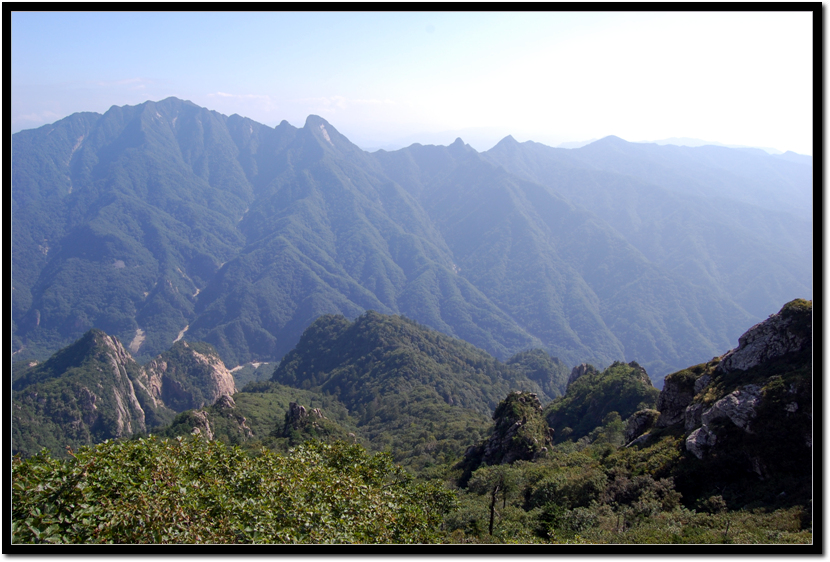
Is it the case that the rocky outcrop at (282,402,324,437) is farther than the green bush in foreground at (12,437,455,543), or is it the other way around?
the rocky outcrop at (282,402,324,437)

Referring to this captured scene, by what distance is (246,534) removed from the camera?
12.2m

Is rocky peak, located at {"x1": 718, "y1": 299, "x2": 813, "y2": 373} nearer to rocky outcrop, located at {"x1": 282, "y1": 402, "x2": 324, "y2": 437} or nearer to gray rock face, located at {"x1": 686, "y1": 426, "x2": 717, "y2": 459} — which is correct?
gray rock face, located at {"x1": 686, "y1": 426, "x2": 717, "y2": 459}

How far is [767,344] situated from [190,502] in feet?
82.3

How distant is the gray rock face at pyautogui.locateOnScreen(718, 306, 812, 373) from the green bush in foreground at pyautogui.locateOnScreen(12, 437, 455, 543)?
18059 millimetres

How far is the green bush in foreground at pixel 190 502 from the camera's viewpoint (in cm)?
1172

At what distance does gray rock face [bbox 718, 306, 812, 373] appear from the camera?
74.3ft

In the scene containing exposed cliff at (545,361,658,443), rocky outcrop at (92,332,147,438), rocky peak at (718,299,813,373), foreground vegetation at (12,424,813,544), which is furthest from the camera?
rocky outcrop at (92,332,147,438)

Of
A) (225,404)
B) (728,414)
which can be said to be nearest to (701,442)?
(728,414)

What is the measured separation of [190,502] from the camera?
12.6 meters

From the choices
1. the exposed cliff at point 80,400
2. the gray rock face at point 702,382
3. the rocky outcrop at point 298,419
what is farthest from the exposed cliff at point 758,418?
the exposed cliff at point 80,400

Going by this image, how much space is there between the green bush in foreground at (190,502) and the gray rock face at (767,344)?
18.1 m

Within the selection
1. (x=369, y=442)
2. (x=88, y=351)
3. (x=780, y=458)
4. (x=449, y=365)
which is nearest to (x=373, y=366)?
(x=449, y=365)

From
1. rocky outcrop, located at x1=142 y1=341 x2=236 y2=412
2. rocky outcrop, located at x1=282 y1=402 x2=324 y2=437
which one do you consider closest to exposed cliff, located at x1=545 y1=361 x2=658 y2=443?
rocky outcrop, located at x1=282 y1=402 x2=324 y2=437

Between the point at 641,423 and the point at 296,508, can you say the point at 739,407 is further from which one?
the point at 296,508
